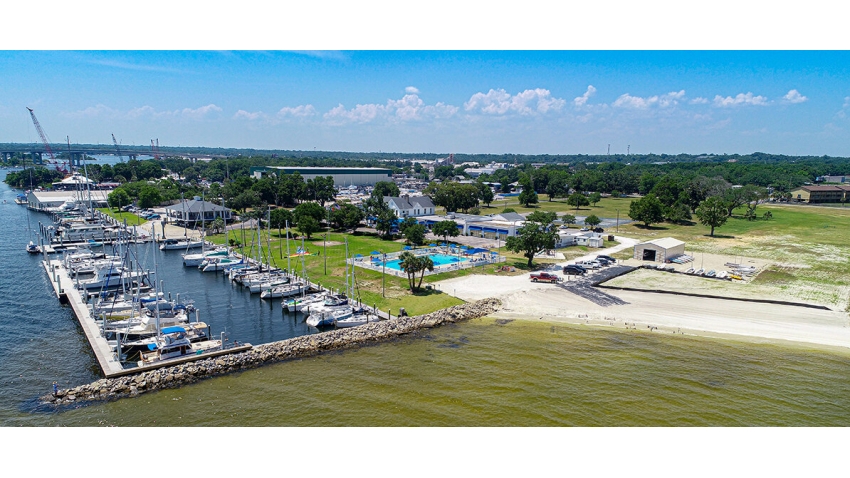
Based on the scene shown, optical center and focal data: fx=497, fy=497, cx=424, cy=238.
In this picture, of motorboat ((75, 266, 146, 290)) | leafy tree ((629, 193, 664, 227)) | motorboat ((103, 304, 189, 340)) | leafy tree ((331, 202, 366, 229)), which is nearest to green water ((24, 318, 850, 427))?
motorboat ((103, 304, 189, 340))

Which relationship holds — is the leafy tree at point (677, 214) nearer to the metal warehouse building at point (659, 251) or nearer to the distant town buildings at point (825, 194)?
the metal warehouse building at point (659, 251)

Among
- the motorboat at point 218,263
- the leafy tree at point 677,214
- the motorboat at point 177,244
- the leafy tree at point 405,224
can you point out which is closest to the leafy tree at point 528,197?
the leafy tree at point 677,214

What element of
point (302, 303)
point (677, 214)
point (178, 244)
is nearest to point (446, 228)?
point (302, 303)

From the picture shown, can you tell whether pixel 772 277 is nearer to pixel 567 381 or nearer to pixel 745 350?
pixel 745 350

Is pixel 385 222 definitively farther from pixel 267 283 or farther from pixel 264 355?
pixel 264 355

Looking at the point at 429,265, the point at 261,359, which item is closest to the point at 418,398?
the point at 261,359

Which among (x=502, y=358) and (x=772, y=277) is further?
(x=772, y=277)
